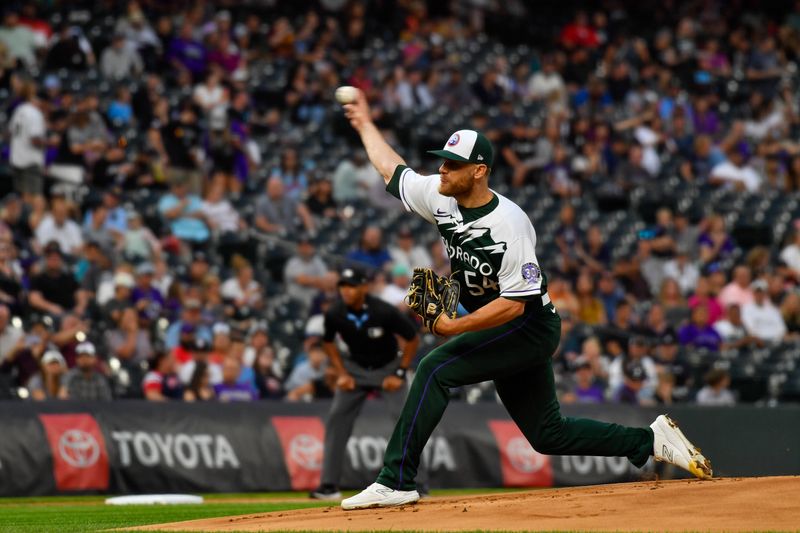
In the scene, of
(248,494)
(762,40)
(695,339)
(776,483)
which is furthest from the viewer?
(762,40)

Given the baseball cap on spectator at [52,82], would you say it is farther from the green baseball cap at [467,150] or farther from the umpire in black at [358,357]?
the green baseball cap at [467,150]

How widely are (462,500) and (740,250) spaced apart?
15165mm

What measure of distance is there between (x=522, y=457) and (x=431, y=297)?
26.7 feet

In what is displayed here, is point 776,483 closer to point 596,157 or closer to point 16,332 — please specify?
point 16,332

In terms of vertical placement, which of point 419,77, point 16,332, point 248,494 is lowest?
point 248,494

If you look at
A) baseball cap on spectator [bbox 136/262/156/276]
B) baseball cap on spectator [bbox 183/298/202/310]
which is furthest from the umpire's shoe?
baseball cap on spectator [bbox 136/262/156/276]

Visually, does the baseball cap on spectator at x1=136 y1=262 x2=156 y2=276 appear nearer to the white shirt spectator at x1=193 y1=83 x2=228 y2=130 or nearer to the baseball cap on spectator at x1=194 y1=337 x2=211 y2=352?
the baseball cap on spectator at x1=194 y1=337 x2=211 y2=352

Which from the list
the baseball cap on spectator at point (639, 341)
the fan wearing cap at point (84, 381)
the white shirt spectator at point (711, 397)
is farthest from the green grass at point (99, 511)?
the baseball cap on spectator at point (639, 341)

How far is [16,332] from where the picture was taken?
14.4m

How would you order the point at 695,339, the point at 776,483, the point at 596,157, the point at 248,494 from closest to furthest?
the point at 776,483, the point at 248,494, the point at 695,339, the point at 596,157

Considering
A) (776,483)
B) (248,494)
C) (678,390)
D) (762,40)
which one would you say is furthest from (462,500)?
(762,40)

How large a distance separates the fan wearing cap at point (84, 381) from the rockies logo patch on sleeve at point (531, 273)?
756cm

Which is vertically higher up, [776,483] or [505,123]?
[505,123]

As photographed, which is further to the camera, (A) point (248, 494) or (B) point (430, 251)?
(B) point (430, 251)
